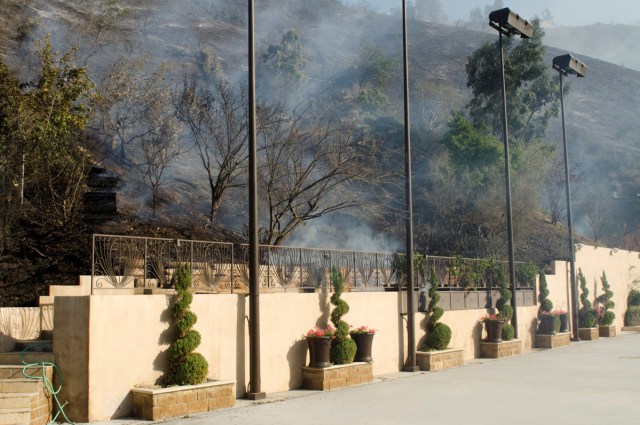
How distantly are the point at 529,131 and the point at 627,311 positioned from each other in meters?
17.1

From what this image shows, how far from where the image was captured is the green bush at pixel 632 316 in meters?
37.8

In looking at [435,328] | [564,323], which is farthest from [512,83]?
[435,328]

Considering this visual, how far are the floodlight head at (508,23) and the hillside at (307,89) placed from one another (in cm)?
1280

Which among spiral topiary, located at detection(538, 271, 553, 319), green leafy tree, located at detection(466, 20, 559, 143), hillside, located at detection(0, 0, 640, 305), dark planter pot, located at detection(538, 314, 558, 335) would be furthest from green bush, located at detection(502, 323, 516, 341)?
green leafy tree, located at detection(466, 20, 559, 143)

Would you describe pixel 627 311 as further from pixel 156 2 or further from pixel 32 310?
pixel 156 2

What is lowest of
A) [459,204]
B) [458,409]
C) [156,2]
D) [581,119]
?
[458,409]

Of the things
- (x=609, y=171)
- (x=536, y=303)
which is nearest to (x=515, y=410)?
(x=536, y=303)

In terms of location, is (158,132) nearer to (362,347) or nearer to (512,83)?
(362,347)

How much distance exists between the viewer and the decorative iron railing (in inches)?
506

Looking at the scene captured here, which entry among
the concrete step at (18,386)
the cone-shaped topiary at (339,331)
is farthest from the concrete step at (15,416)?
the cone-shaped topiary at (339,331)

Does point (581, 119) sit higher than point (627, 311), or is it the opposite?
point (581, 119)

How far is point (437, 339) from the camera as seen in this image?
1936cm

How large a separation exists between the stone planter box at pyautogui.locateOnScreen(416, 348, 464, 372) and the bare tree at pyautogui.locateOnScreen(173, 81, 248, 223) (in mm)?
10143

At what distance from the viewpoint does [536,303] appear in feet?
89.9
